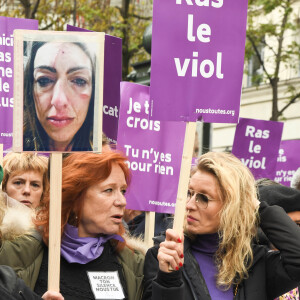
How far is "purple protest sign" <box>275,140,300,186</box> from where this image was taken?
30.3ft

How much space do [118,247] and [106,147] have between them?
53 centimetres

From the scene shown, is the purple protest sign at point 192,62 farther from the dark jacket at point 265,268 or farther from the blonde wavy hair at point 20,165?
the blonde wavy hair at point 20,165

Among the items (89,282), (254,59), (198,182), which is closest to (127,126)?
(198,182)

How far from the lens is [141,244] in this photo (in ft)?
14.6

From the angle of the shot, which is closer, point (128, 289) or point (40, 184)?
point (128, 289)

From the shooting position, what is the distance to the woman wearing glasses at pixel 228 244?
4180 millimetres

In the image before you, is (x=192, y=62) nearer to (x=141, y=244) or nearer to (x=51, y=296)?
(x=141, y=244)

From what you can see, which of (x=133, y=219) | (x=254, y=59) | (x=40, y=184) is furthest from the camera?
(x=254, y=59)

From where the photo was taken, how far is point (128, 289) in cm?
405

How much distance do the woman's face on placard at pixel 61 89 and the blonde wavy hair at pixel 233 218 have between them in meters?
0.75

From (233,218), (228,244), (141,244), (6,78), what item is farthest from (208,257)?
(6,78)

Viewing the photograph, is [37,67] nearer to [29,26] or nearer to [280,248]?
[280,248]

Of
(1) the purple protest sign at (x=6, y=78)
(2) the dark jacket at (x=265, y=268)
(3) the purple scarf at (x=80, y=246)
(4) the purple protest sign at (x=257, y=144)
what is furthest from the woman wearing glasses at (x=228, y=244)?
(4) the purple protest sign at (x=257, y=144)

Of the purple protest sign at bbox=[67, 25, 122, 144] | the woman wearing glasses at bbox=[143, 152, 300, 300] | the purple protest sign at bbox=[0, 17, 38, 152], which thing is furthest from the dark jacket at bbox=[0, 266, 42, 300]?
the purple protest sign at bbox=[0, 17, 38, 152]
